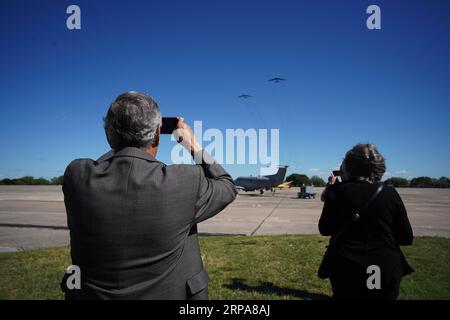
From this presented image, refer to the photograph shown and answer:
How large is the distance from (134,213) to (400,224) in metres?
2.27

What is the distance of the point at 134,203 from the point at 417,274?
6.33 metres

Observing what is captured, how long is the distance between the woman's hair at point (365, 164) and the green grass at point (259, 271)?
2732mm

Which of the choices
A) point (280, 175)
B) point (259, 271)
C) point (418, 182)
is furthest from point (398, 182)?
point (259, 271)

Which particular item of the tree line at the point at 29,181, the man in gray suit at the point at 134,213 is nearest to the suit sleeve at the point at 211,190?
the man in gray suit at the point at 134,213

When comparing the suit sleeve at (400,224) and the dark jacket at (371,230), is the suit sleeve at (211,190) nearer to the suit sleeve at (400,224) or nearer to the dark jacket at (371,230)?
the dark jacket at (371,230)

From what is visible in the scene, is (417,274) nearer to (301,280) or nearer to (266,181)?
(301,280)

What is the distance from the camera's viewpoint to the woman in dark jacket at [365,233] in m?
2.54

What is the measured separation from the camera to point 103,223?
Result: 1451 mm

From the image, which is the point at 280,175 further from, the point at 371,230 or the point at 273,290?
the point at 371,230

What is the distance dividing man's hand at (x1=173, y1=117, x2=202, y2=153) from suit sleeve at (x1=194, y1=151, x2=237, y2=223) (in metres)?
0.07

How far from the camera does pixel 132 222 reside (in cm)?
144

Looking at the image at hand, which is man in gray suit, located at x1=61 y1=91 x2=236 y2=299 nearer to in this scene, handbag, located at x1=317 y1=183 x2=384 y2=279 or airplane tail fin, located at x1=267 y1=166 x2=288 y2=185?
handbag, located at x1=317 y1=183 x2=384 y2=279

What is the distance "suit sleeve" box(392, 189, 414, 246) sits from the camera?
2543 millimetres
